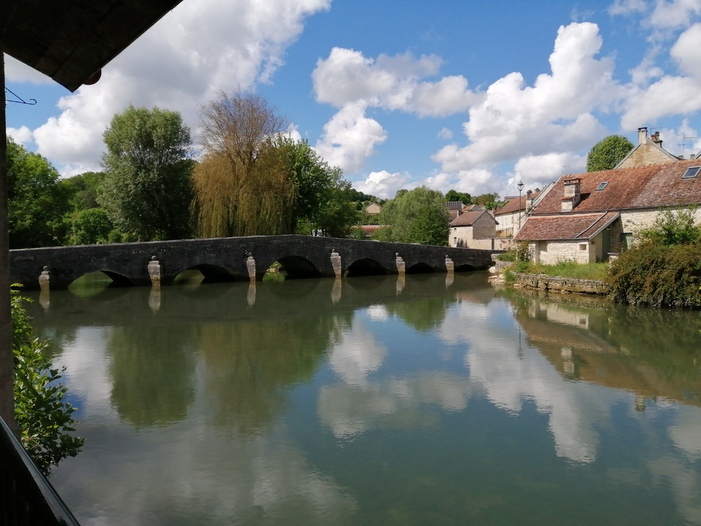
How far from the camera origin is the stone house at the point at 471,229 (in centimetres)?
4775

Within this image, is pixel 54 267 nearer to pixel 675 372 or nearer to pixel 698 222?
pixel 675 372

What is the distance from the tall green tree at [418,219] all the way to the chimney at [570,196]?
15.3 m

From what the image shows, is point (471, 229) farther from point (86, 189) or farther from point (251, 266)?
point (86, 189)

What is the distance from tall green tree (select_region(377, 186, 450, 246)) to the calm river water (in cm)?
2592

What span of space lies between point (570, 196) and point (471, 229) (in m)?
22.8

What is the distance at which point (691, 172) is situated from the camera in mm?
21984

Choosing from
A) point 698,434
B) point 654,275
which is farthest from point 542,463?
point 654,275

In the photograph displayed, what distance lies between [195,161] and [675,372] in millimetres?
28440

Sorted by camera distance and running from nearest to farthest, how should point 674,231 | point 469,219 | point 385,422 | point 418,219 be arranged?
point 385,422 < point 674,231 < point 418,219 < point 469,219

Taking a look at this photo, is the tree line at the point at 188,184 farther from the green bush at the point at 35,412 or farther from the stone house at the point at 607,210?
the green bush at the point at 35,412

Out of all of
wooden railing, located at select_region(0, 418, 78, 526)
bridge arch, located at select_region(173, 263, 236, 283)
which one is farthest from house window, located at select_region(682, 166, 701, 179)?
wooden railing, located at select_region(0, 418, 78, 526)

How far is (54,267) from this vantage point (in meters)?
21.8

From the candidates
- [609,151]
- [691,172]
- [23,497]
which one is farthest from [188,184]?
[609,151]

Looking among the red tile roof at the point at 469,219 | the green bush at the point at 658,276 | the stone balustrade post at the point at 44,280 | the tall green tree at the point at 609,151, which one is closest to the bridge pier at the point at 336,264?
the stone balustrade post at the point at 44,280
